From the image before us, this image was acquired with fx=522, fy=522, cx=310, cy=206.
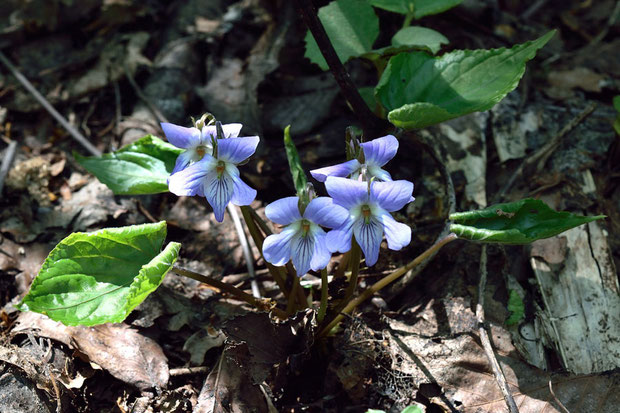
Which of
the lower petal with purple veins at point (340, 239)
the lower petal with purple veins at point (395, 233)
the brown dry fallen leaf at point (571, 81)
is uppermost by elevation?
the brown dry fallen leaf at point (571, 81)

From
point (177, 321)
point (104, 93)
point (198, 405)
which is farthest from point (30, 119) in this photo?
point (198, 405)

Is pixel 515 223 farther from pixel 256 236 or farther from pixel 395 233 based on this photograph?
pixel 256 236

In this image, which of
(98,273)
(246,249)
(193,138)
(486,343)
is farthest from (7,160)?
(486,343)

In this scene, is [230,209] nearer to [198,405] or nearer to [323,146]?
[323,146]

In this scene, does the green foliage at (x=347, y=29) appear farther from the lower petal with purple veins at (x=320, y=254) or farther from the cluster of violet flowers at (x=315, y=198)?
the lower petal with purple veins at (x=320, y=254)

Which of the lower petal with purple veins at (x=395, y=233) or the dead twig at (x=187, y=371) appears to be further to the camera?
the dead twig at (x=187, y=371)

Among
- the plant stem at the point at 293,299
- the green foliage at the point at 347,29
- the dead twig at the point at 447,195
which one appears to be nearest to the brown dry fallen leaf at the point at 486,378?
the dead twig at the point at 447,195
